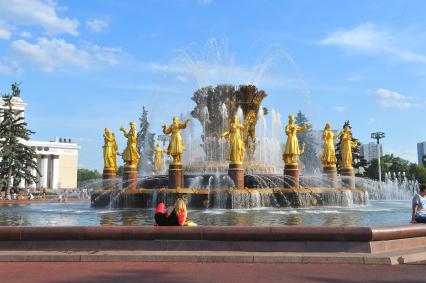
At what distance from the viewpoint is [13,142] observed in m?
44.7

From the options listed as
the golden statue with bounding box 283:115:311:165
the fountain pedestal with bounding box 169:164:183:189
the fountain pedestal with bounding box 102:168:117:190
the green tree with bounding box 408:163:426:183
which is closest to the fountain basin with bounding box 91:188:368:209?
the fountain pedestal with bounding box 169:164:183:189

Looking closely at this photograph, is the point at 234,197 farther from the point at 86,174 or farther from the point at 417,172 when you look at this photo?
the point at 86,174

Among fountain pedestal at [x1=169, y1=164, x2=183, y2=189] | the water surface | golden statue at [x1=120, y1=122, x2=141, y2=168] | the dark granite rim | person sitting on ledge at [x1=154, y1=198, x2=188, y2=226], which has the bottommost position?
the water surface

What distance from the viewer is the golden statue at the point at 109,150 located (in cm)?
2655

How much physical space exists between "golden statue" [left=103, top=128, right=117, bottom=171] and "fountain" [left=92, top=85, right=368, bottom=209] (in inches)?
11.1

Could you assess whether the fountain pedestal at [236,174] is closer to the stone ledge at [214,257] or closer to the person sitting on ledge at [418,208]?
the person sitting on ledge at [418,208]

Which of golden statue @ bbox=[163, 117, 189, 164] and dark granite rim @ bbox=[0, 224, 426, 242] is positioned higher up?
golden statue @ bbox=[163, 117, 189, 164]

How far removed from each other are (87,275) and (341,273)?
3.96 meters

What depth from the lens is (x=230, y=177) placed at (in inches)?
886

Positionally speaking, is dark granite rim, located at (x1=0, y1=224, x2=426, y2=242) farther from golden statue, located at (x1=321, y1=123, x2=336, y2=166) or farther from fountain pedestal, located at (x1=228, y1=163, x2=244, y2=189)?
golden statue, located at (x1=321, y1=123, x2=336, y2=166)

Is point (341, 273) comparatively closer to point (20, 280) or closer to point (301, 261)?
point (301, 261)

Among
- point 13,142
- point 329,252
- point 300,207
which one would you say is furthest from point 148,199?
point 13,142

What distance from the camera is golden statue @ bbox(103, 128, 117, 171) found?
87.1 ft

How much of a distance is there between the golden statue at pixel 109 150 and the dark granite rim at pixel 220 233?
17.5 metres
